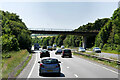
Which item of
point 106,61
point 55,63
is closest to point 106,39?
point 106,61

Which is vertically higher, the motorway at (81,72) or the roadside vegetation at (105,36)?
the roadside vegetation at (105,36)

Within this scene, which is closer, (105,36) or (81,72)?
(81,72)

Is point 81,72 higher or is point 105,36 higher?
point 105,36

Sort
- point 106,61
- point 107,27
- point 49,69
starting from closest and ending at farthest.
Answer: point 49,69
point 106,61
point 107,27

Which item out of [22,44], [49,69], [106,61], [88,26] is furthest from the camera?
[88,26]

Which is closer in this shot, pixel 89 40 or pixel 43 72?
pixel 43 72

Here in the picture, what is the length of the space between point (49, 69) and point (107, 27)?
67363mm

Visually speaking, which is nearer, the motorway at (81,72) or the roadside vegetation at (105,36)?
the motorway at (81,72)

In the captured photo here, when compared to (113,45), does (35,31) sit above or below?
above

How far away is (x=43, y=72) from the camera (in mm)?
17219

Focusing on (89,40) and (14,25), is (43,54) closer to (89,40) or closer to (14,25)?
(14,25)

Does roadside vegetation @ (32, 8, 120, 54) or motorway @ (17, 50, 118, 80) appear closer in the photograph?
motorway @ (17, 50, 118, 80)

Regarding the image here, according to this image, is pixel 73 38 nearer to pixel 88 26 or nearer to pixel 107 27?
pixel 88 26

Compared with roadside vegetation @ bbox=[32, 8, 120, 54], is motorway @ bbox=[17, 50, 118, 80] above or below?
below
